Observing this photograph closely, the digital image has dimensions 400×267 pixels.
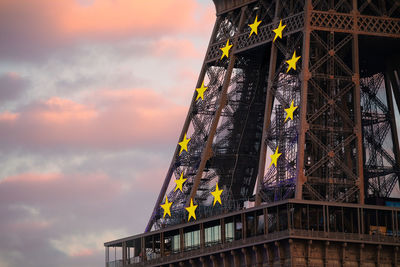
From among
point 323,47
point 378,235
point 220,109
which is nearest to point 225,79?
point 220,109

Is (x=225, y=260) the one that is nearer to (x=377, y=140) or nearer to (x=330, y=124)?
(x=330, y=124)

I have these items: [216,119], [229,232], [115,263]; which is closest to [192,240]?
[229,232]

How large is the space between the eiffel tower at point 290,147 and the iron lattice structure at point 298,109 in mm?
94

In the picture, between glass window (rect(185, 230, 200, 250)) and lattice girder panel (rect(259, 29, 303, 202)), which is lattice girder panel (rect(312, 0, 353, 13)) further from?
glass window (rect(185, 230, 200, 250))

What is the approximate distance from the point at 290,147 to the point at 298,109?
9.10 feet

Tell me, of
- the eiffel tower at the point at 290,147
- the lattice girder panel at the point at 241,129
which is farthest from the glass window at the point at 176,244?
the lattice girder panel at the point at 241,129

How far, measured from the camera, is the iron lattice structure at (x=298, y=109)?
122562 mm

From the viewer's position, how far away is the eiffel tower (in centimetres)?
11831

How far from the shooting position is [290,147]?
123m

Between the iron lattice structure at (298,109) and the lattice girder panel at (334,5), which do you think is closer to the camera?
the iron lattice structure at (298,109)

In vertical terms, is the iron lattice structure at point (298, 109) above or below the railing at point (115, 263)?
above

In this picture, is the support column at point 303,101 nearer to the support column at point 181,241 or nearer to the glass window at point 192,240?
the glass window at point 192,240

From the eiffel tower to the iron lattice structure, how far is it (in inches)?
3.7

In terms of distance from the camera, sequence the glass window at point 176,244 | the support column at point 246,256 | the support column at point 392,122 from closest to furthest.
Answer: the support column at point 246,256
the glass window at point 176,244
the support column at point 392,122
